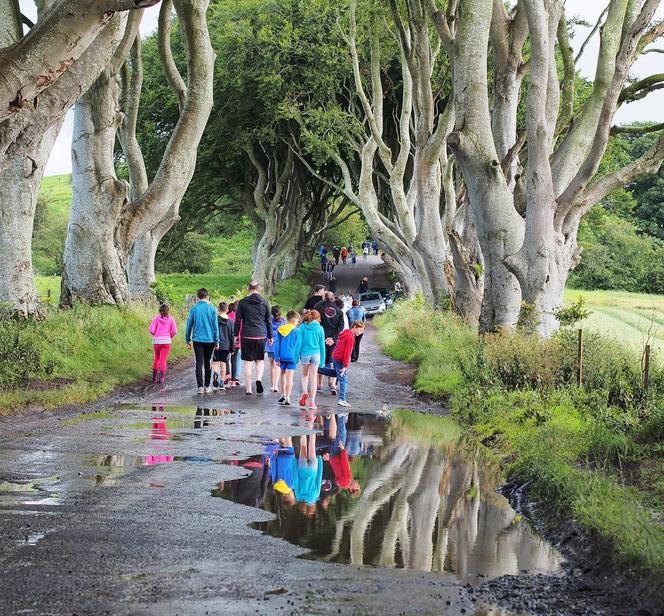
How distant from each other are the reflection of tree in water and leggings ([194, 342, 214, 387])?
7525 millimetres

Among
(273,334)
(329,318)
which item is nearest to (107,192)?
(273,334)

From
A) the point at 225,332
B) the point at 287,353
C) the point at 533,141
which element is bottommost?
the point at 287,353

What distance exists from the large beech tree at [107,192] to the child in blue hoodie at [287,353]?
682 centimetres

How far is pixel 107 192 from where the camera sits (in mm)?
23203

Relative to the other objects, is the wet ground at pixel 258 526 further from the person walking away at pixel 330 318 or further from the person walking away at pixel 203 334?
the person walking away at pixel 330 318

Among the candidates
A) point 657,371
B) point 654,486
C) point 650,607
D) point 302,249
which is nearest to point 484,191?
point 657,371

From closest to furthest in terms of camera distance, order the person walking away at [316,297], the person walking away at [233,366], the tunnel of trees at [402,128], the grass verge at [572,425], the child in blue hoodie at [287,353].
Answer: the grass verge at [572,425]
the tunnel of trees at [402,128]
the child in blue hoodie at [287,353]
the person walking away at [233,366]
the person walking away at [316,297]

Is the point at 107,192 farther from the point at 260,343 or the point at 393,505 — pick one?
the point at 393,505

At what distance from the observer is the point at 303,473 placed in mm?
10375

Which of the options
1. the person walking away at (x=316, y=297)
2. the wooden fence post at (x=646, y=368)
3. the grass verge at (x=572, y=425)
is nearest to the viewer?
the grass verge at (x=572, y=425)

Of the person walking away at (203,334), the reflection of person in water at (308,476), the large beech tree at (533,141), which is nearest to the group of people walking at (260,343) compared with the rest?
the person walking away at (203,334)

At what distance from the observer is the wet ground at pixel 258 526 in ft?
20.0

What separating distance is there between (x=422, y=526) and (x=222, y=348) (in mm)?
11395

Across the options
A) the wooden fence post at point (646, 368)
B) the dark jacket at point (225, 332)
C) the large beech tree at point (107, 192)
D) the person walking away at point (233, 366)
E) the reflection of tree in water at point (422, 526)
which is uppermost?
the large beech tree at point (107, 192)
